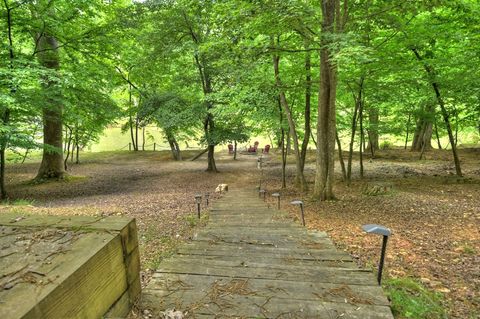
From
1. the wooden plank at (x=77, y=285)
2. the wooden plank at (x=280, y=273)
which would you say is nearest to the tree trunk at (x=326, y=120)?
the wooden plank at (x=280, y=273)

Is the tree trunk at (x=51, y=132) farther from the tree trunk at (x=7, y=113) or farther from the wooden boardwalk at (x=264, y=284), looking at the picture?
the wooden boardwalk at (x=264, y=284)

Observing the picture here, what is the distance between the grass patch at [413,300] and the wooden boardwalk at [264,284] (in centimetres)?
37

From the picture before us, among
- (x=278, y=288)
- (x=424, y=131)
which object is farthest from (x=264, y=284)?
(x=424, y=131)

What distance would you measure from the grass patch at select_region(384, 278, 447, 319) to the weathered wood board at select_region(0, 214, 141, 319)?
2187mm

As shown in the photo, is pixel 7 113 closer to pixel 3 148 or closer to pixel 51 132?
pixel 3 148

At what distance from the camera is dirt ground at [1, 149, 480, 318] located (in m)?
3.82

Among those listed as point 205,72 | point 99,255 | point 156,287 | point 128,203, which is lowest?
point 128,203

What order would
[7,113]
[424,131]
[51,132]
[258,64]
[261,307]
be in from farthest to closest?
[424,131]
[51,132]
[7,113]
[258,64]
[261,307]

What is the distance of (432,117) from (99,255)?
1379 cm

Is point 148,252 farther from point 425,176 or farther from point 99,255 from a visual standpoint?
point 425,176

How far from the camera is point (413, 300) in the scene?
9.11 ft

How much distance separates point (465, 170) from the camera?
1264 centimetres

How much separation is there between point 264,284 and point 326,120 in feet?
20.2

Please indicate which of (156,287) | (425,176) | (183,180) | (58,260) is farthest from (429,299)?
(183,180)
